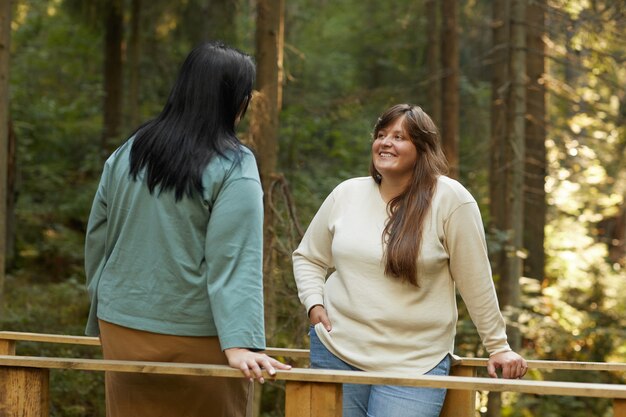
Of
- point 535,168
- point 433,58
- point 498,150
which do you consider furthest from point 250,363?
point 433,58

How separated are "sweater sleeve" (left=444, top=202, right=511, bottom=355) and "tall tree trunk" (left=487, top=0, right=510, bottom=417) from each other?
566cm

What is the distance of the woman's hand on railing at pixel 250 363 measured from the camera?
9.20 feet

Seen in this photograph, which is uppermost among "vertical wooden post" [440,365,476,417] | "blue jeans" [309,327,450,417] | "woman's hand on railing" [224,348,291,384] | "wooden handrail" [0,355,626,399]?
"woman's hand on railing" [224,348,291,384]

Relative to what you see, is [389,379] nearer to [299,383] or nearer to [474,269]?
[299,383]

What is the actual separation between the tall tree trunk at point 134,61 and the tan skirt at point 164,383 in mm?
12529

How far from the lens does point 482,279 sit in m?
3.25

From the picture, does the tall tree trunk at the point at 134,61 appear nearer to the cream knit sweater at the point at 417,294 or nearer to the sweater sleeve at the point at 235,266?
the cream knit sweater at the point at 417,294

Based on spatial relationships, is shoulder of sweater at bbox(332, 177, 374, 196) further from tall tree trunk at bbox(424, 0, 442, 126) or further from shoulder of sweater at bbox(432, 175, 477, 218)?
tall tree trunk at bbox(424, 0, 442, 126)

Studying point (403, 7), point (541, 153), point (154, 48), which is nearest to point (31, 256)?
point (154, 48)

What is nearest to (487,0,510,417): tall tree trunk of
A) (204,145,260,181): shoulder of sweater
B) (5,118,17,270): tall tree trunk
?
(5,118,17,270): tall tree trunk

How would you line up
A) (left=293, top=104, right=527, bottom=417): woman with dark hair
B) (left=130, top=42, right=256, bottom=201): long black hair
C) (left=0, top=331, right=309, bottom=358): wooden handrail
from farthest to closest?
(left=0, top=331, right=309, bottom=358): wooden handrail < (left=293, top=104, right=527, bottom=417): woman with dark hair < (left=130, top=42, right=256, bottom=201): long black hair

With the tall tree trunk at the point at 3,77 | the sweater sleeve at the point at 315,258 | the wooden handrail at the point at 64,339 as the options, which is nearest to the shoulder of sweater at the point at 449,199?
the sweater sleeve at the point at 315,258

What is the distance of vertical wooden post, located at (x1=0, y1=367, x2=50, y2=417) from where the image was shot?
3137 millimetres

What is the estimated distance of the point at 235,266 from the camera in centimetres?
287
